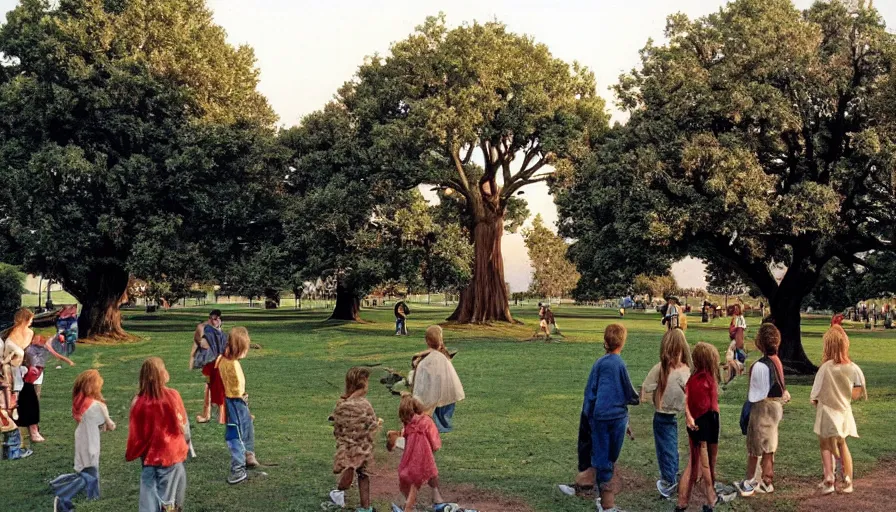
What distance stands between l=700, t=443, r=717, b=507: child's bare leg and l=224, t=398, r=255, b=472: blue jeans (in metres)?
5.49

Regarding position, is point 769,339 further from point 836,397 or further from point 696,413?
point 696,413

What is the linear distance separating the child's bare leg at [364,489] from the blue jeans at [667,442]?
327 cm

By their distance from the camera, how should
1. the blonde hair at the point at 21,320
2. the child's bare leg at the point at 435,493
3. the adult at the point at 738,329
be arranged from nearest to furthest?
the child's bare leg at the point at 435,493 < the blonde hair at the point at 21,320 < the adult at the point at 738,329

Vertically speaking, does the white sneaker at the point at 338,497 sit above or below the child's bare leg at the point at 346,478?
below

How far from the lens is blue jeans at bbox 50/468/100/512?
963 centimetres

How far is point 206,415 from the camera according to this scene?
1617 cm

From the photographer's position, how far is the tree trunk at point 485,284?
5209cm

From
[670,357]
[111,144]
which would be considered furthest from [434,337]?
[111,144]

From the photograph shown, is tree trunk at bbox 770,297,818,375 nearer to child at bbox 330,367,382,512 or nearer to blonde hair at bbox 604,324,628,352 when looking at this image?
blonde hair at bbox 604,324,628,352

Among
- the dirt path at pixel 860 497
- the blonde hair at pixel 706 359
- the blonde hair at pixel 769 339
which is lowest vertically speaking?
the dirt path at pixel 860 497

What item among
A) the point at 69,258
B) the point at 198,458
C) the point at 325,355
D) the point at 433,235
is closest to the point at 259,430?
the point at 198,458

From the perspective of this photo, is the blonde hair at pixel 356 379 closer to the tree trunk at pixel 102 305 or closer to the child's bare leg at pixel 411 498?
the child's bare leg at pixel 411 498

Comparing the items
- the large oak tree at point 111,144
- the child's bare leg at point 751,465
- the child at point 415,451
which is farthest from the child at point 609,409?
the large oak tree at point 111,144

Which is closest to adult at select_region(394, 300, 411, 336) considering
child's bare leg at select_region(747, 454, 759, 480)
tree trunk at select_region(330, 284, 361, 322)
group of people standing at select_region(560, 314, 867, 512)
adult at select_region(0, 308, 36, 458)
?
tree trunk at select_region(330, 284, 361, 322)
